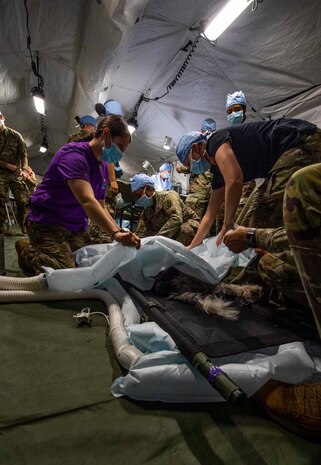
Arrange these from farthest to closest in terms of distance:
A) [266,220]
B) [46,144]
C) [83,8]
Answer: [46,144] < [83,8] < [266,220]

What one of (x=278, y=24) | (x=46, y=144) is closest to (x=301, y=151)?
(x=278, y=24)

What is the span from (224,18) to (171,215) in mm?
2049

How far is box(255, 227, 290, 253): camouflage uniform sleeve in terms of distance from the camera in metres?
0.80

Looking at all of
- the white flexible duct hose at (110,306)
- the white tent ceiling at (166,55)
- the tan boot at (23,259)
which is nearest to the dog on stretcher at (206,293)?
the white flexible duct hose at (110,306)

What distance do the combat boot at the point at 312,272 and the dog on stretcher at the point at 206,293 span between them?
45cm

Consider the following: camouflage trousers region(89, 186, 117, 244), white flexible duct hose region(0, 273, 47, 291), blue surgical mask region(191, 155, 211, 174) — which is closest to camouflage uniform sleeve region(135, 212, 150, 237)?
camouflage trousers region(89, 186, 117, 244)

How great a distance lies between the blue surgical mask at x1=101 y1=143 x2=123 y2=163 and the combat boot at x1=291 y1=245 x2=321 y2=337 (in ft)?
3.87

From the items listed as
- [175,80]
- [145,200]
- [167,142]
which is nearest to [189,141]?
[145,200]

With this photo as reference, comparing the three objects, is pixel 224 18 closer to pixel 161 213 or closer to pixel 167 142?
pixel 161 213

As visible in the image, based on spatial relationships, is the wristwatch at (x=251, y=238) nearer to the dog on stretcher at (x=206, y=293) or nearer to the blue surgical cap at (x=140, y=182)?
the dog on stretcher at (x=206, y=293)

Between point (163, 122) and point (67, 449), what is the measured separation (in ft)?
17.0

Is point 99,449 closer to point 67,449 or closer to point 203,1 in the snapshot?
point 67,449

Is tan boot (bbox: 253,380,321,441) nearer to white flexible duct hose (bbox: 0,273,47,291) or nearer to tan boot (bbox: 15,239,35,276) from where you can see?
white flexible duct hose (bbox: 0,273,47,291)

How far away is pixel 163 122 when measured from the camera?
16.0 feet
